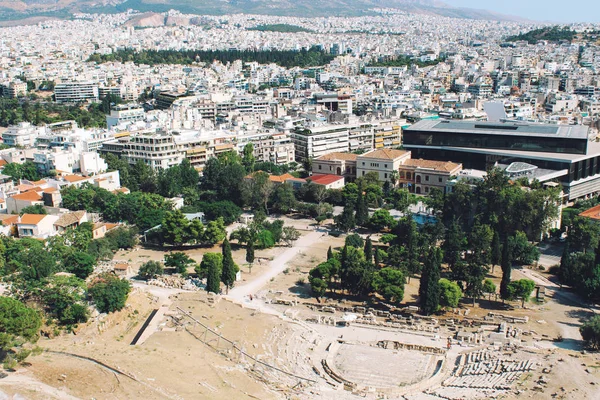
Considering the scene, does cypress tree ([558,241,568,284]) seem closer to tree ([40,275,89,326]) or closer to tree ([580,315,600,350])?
tree ([580,315,600,350])

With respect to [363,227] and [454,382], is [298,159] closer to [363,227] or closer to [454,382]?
[363,227]

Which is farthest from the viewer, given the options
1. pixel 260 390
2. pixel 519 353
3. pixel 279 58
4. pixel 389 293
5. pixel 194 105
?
pixel 279 58

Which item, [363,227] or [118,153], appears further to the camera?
[118,153]

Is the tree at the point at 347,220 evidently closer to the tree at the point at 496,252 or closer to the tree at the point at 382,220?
the tree at the point at 382,220

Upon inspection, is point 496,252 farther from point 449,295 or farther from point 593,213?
point 593,213

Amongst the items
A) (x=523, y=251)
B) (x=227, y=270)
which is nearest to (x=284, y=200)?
(x=227, y=270)

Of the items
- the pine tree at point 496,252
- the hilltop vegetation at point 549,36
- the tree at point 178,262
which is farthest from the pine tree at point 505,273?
the hilltop vegetation at point 549,36

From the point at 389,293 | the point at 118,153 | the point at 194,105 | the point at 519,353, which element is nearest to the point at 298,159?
the point at 118,153
